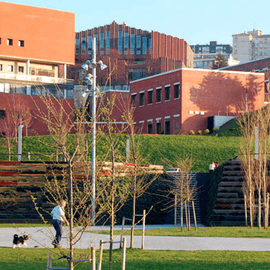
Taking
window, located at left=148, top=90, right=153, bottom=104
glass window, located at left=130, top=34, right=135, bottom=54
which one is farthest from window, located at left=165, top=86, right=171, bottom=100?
glass window, located at left=130, top=34, right=135, bottom=54

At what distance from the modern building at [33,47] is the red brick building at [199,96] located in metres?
13.4

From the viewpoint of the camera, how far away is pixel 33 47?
70125mm

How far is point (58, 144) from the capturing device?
30.8 feet

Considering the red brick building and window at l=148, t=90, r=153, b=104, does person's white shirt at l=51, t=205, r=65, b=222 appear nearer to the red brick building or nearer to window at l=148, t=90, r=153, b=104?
the red brick building

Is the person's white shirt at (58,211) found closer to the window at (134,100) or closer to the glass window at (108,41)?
the window at (134,100)

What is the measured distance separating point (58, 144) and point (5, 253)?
25.8 ft

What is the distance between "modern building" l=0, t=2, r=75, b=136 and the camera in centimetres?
6625

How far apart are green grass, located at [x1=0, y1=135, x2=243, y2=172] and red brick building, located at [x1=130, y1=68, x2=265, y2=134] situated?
15.8 feet

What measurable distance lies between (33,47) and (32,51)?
0.49m

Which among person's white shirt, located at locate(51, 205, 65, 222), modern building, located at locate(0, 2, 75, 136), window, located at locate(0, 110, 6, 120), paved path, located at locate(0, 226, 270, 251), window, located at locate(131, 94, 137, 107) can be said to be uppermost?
modern building, located at locate(0, 2, 75, 136)

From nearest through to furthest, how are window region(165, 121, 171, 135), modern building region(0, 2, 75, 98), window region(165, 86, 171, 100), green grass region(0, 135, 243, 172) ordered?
green grass region(0, 135, 243, 172)
window region(165, 121, 171, 135)
window region(165, 86, 171, 100)
modern building region(0, 2, 75, 98)

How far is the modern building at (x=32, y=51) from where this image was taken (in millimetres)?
66250

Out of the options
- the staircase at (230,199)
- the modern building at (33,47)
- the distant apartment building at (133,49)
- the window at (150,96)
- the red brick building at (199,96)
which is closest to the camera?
the staircase at (230,199)

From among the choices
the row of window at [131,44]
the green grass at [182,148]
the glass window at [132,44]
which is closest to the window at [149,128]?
the green grass at [182,148]
